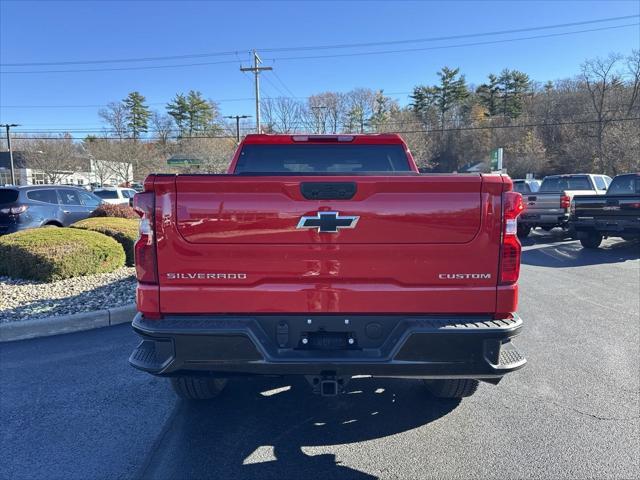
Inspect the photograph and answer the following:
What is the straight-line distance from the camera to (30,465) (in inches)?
112

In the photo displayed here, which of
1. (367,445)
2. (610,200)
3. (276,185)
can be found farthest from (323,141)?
(610,200)

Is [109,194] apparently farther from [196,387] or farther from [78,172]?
[78,172]

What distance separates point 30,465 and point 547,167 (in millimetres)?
62087

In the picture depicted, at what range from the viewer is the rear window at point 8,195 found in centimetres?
1075

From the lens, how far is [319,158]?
423 cm

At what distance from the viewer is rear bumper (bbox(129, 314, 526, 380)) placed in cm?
246

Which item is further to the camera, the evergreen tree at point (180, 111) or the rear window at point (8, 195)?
the evergreen tree at point (180, 111)

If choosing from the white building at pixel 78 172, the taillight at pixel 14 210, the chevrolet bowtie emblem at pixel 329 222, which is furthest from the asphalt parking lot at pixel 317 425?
the white building at pixel 78 172

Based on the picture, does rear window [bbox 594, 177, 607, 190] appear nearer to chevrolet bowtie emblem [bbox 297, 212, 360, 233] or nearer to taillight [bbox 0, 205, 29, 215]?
chevrolet bowtie emblem [bbox 297, 212, 360, 233]

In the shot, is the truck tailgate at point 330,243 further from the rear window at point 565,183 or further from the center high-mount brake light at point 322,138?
the rear window at point 565,183

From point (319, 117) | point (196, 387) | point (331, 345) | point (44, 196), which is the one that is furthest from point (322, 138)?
point (319, 117)

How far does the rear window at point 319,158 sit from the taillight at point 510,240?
1.88 m

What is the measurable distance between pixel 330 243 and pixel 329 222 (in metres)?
0.12

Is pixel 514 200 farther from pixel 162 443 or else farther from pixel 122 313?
pixel 122 313
